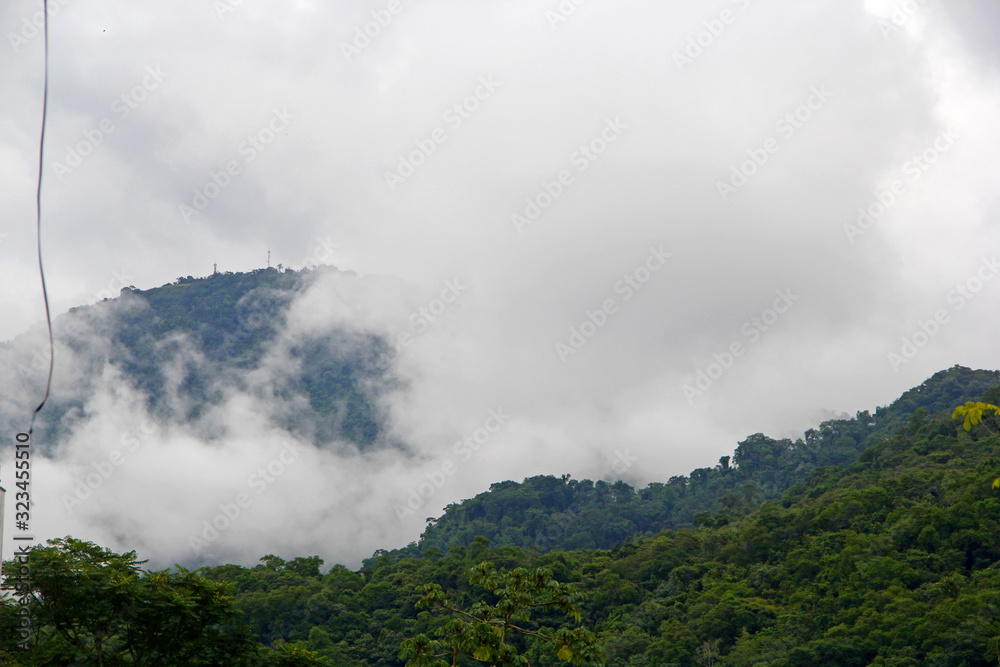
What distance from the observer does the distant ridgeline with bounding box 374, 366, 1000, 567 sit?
10312 cm

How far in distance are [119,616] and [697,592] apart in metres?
40.9

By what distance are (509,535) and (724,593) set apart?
194 feet

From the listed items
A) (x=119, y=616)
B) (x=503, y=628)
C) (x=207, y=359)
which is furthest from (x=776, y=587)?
(x=207, y=359)

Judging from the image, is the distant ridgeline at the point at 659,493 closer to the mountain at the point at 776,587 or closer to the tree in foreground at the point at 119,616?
the mountain at the point at 776,587

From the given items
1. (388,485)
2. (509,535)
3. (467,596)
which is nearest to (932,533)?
(467,596)

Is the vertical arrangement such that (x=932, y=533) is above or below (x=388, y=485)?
below

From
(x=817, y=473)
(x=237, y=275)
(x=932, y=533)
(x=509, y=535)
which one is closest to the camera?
(x=932, y=533)

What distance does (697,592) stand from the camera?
51.6m

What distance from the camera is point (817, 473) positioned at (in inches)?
3110

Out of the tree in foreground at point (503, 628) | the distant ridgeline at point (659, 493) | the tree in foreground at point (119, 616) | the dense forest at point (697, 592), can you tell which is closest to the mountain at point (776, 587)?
the dense forest at point (697, 592)

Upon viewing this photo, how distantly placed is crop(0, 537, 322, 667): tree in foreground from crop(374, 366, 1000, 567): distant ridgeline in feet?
269

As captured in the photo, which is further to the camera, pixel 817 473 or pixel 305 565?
pixel 817 473

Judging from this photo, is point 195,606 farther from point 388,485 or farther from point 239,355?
point 239,355

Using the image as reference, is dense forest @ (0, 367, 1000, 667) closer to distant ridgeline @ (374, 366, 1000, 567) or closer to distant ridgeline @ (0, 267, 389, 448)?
distant ridgeline @ (374, 366, 1000, 567)
